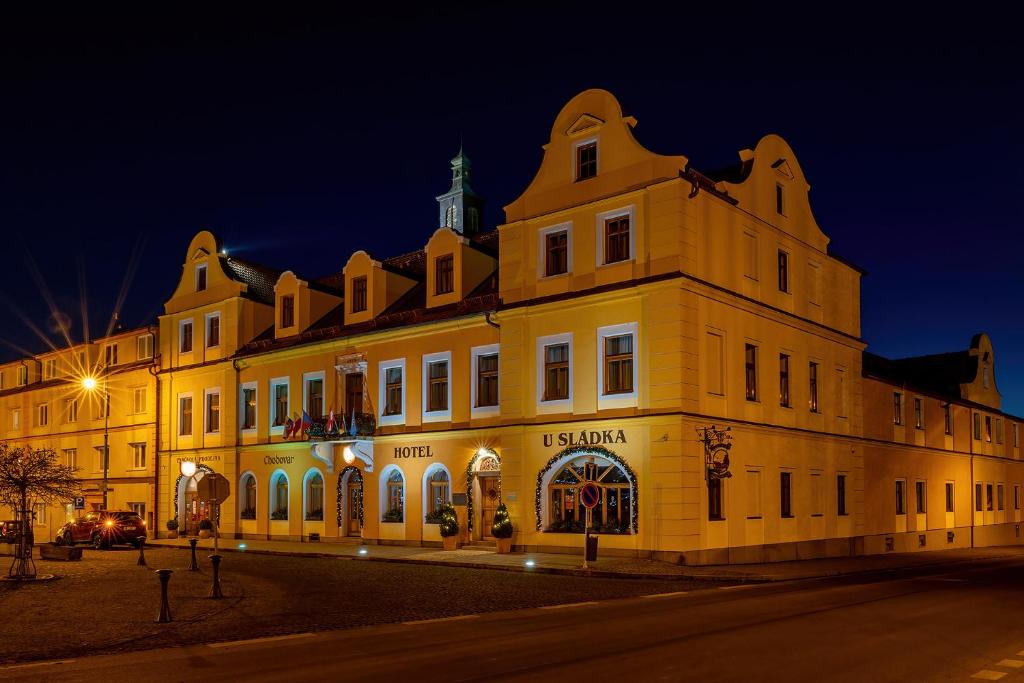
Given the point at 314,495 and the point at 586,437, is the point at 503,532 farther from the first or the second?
the point at 314,495

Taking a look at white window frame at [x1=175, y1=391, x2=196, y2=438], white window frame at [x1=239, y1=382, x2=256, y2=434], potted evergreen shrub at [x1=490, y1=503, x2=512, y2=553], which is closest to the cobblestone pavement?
potted evergreen shrub at [x1=490, y1=503, x2=512, y2=553]

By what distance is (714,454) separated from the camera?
2917cm

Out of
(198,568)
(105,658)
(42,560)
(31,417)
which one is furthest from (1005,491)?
(31,417)

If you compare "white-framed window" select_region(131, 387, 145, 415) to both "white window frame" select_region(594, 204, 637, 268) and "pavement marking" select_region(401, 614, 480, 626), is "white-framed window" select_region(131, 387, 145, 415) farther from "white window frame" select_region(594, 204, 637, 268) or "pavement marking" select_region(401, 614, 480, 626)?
"pavement marking" select_region(401, 614, 480, 626)

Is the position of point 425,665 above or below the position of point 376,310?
below

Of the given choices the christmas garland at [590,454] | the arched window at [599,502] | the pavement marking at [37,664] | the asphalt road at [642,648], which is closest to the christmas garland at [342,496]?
the christmas garland at [590,454]

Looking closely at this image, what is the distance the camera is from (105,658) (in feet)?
42.5

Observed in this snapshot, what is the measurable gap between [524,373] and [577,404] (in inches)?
96.1

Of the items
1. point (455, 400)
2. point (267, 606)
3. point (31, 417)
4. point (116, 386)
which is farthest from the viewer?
point (31, 417)

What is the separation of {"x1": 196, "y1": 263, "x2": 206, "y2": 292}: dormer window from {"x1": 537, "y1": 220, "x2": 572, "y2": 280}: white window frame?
2245cm

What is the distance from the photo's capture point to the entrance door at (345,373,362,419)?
130 ft

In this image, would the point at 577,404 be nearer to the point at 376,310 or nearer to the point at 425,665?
the point at 376,310

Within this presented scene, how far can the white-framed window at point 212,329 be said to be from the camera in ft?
154

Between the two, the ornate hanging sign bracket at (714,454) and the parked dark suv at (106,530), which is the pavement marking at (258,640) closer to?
the ornate hanging sign bracket at (714,454)
